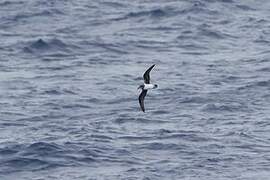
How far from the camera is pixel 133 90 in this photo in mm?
44219

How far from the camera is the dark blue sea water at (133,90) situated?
3650 cm

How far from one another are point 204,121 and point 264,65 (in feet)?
26.7

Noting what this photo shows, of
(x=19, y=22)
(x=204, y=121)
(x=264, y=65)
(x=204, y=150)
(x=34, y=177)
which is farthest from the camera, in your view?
(x=19, y=22)

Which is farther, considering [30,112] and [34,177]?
[30,112]

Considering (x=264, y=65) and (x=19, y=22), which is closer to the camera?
(x=264, y=65)

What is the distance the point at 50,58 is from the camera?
1927 inches

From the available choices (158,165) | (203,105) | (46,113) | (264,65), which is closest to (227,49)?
(264,65)

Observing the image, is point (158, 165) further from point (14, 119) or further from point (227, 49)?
point (227, 49)

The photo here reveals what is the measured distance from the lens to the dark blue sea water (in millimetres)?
36500

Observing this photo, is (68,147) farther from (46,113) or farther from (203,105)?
(203,105)

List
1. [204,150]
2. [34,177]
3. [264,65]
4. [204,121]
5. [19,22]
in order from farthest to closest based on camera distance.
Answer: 1. [19,22]
2. [264,65]
3. [204,121]
4. [204,150]
5. [34,177]

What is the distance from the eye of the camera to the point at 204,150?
123 feet

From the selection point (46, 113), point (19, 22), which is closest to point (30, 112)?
point (46, 113)

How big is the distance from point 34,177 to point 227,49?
55.9ft
